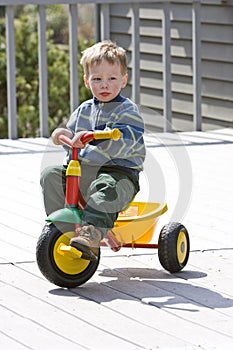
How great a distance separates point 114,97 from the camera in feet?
12.6

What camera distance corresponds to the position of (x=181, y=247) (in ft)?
12.7

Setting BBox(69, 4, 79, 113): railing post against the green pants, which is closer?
the green pants

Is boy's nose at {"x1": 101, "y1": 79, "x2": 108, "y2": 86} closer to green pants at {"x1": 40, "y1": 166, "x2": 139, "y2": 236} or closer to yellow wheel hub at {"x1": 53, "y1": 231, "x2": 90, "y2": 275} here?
green pants at {"x1": 40, "y1": 166, "x2": 139, "y2": 236}

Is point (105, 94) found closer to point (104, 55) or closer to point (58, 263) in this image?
point (104, 55)

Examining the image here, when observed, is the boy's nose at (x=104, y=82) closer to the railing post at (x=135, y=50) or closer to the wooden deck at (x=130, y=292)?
the wooden deck at (x=130, y=292)

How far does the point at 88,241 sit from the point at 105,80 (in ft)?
2.10

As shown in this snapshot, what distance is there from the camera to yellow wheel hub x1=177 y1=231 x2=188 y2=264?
151 inches

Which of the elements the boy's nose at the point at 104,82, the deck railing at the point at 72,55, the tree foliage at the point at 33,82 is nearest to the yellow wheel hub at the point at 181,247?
the boy's nose at the point at 104,82

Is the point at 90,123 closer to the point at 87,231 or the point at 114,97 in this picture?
the point at 114,97

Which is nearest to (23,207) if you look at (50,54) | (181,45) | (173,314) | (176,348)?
(173,314)

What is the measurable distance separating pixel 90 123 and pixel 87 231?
49 centimetres

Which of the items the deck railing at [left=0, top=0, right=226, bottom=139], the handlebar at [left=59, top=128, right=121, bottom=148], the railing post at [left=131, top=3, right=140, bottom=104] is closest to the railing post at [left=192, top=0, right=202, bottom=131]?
the deck railing at [left=0, top=0, right=226, bottom=139]

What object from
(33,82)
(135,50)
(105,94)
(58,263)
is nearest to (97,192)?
(58,263)

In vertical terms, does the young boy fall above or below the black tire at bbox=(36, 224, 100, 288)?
above
